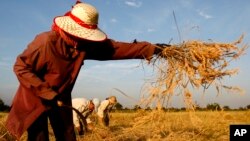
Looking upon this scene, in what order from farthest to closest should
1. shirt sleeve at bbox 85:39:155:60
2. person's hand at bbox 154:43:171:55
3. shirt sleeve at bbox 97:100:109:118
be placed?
shirt sleeve at bbox 97:100:109:118
person's hand at bbox 154:43:171:55
shirt sleeve at bbox 85:39:155:60

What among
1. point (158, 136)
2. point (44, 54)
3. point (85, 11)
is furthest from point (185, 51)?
point (158, 136)

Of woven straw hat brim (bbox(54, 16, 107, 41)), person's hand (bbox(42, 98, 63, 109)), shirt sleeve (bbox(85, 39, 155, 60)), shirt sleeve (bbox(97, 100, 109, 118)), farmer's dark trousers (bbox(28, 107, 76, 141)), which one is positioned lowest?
farmer's dark trousers (bbox(28, 107, 76, 141))

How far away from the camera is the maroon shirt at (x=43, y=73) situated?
3.67 meters

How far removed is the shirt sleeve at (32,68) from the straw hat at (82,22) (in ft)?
0.95

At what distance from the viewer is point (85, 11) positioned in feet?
12.9

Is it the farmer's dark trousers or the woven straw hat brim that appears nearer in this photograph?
the woven straw hat brim

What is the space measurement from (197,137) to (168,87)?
2118mm

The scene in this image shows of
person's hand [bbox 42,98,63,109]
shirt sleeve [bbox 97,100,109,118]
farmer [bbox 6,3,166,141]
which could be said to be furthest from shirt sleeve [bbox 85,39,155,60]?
shirt sleeve [bbox 97,100,109,118]

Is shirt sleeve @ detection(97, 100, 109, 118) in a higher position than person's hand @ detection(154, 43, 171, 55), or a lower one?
lower

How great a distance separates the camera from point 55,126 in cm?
409

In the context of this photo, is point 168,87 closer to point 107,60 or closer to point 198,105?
point 198,105

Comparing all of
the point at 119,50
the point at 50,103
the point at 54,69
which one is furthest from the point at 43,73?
the point at 119,50

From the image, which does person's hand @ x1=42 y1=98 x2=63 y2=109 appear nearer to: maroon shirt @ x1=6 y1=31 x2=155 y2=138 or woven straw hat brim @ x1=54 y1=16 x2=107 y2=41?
maroon shirt @ x1=6 y1=31 x2=155 y2=138

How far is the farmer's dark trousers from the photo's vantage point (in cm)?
394
